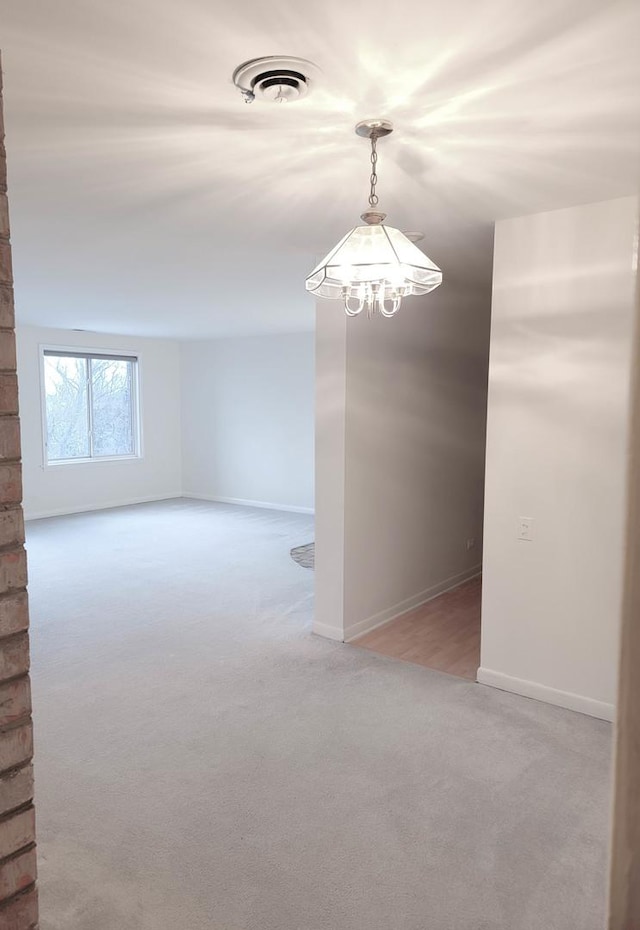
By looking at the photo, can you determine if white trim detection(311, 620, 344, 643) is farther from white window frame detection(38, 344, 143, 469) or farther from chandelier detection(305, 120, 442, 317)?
white window frame detection(38, 344, 143, 469)

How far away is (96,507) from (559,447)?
22.8 feet

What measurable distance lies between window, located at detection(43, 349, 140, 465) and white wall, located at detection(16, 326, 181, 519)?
0.15 meters

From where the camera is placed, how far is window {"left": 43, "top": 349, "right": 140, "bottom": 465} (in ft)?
26.5

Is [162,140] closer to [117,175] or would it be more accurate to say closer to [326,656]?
[117,175]

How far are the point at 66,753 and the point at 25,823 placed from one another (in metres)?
1.84

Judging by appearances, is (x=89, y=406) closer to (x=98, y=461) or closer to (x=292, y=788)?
(x=98, y=461)

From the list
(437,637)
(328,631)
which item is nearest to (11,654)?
(328,631)

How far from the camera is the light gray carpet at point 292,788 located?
194cm

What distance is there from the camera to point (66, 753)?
273 cm

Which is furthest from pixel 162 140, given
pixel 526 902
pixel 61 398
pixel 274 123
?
pixel 61 398

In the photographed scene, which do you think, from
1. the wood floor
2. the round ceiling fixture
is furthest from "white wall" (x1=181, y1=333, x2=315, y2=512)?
the round ceiling fixture

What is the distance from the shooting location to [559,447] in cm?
305

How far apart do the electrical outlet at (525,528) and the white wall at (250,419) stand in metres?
5.08

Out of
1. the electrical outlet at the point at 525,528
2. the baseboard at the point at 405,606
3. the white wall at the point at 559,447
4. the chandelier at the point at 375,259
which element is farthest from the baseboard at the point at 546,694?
the chandelier at the point at 375,259
